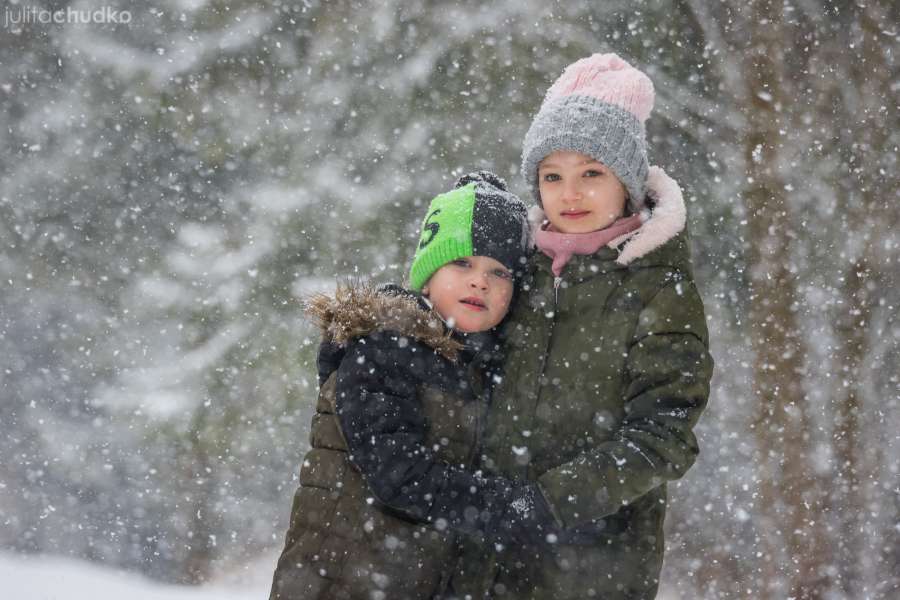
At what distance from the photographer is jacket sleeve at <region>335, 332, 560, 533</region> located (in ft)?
6.40

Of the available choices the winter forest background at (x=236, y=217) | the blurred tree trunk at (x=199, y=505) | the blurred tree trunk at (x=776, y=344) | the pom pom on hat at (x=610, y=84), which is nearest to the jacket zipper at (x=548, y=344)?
the pom pom on hat at (x=610, y=84)

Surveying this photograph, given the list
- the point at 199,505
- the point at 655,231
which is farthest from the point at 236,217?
the point at 655,231

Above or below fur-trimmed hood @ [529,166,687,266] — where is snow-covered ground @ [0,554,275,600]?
above

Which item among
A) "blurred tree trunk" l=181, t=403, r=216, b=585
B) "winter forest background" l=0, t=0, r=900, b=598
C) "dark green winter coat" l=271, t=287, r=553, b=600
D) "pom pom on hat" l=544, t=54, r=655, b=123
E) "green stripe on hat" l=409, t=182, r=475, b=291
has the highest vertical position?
"winter forest background" l=0, t=0, r=900, b=598

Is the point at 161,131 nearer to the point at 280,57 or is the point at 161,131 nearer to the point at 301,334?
the point at 280,57

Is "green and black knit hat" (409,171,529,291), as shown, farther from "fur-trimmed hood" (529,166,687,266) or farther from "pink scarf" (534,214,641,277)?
"fur-trimmed hood" (529,166,687,266)

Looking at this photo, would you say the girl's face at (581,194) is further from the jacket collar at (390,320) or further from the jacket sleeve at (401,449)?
the jacket sleeve at (401,449)

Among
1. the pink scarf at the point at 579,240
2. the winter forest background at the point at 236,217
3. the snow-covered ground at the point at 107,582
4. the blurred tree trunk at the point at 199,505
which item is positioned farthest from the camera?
the blurred tree trunk at the point at 199,505

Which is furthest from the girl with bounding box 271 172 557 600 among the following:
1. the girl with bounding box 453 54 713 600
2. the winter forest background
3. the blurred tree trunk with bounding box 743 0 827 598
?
the winter forest background

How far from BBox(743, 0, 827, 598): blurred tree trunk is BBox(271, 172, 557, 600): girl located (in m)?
2.92

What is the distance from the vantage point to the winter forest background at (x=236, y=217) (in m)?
5.06

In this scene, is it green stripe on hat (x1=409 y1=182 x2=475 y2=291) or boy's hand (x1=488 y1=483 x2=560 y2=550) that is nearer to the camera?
boy's hand (x1=488 y1=483 x2=560 y2=550)

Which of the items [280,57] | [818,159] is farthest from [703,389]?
[280,57]

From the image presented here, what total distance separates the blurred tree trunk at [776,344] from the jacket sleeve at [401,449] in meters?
3.13
